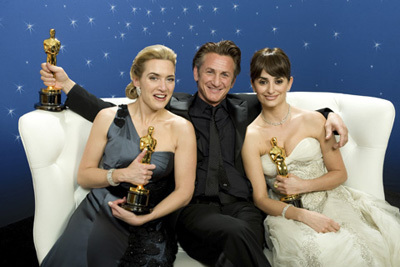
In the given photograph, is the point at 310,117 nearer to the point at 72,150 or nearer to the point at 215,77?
the point at 215,77

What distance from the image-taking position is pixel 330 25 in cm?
416

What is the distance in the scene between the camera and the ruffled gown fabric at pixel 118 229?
2.27 metres

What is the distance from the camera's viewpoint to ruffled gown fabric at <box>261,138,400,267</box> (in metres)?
2.28

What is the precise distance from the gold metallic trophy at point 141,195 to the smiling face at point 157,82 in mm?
225

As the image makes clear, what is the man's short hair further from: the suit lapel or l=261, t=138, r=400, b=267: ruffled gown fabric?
l=261, t=138, r=400, b=267: ruffled gown fabric

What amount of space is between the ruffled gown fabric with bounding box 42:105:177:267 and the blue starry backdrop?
5.15ft

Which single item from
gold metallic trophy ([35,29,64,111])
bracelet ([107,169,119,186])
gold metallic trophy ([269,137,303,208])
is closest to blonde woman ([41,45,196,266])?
bracelet ([107,169,119,186])

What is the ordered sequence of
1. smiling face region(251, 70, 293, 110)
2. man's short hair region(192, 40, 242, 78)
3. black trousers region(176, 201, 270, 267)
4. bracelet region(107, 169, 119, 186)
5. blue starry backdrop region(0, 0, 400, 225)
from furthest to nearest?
blue starry backdrop region(0, 0, 400, 225) < man's short hair region(192, 40, 242, 78) < smiling face region(251, 70, 293, 110) < bracelet region(107, 169, 119, 186) < black trousers region(176, 201, 270, 267)

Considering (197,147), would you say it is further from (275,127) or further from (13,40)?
(13,40)

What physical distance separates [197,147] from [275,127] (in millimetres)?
465

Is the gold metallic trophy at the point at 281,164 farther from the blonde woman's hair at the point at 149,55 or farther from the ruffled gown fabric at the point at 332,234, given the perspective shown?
the blonde woman's hair at the point at 149,55

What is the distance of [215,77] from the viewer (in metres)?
2.91

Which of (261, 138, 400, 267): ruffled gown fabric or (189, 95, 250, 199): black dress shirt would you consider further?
(189, 95, 250, 199): black dress shirt

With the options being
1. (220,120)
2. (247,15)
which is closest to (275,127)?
(220,120)
